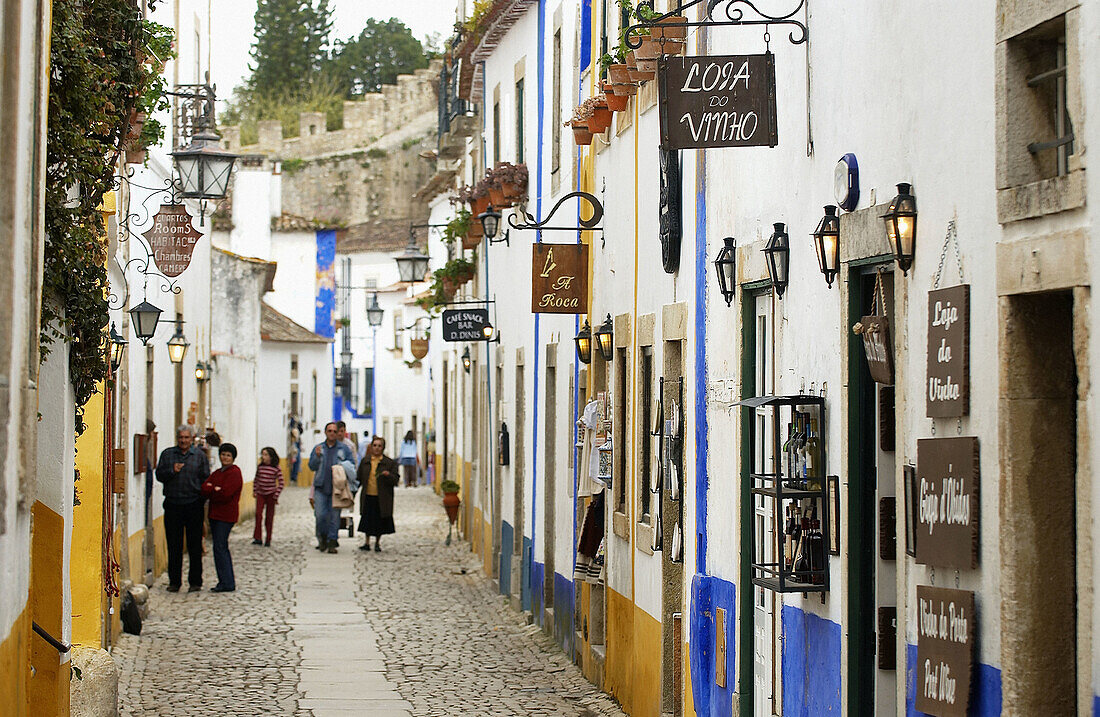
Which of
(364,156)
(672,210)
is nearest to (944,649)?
(672,210)

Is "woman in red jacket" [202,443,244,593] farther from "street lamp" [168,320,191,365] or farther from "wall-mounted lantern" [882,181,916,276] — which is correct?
"wall-mounted lantern" [882,181,916,276]

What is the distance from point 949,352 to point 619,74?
6361 mm

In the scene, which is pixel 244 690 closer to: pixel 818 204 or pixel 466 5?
pixel 818 204

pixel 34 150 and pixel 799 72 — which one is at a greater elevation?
pixel 799 72

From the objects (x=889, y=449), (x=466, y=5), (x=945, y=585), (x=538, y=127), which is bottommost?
(x=945, y=585)

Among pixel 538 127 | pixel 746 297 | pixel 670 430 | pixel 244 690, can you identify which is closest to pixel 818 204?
pixel 746 297

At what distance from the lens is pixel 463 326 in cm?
2200

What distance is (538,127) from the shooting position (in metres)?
18.2

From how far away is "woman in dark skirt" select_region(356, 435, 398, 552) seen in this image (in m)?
25.0

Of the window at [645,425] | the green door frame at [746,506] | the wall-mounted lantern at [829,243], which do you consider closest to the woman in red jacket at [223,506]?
the window at [645,425]

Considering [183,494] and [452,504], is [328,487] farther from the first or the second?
[183,494]

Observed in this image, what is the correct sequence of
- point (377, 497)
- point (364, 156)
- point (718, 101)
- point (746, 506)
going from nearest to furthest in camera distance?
point (718, 101) → point (746, 506) → point (377, 497) → point (364, 156)

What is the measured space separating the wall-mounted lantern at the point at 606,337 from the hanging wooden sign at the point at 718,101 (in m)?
5.25

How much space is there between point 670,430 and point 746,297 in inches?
82.1
